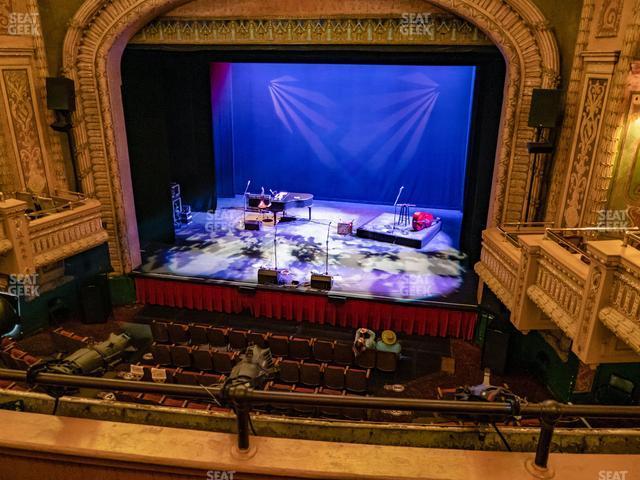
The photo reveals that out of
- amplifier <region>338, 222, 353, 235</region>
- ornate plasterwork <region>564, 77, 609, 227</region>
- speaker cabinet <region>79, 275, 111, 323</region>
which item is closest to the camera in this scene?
ornate plasterwork <region>564, 77, 609, 227</region>

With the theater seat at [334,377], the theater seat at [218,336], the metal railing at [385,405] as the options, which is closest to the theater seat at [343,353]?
the theater seat at [334,377]

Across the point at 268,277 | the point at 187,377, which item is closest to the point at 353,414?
the point at 187,377

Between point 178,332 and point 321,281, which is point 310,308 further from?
point 178,332

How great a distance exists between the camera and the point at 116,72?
1013cm

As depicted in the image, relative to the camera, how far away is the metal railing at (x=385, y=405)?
5.39ft

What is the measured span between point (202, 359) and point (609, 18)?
7700mm

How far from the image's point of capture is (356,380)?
750cm

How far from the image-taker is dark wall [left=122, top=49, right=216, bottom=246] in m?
11.3

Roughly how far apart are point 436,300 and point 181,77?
8.86m

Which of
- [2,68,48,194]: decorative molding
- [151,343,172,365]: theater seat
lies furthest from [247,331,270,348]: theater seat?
[2,68,48,194]: decorative molding

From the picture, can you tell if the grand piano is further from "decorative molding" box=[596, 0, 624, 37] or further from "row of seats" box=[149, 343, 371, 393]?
"decorative molding" box=[596, 0, 624, 37]

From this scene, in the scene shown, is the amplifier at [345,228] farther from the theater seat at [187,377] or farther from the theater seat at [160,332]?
the theater seat at [187,377]

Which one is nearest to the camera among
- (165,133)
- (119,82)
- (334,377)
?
(334,377)

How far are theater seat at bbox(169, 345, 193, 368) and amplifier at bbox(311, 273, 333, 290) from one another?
8.80 ft
